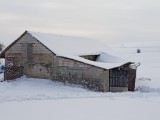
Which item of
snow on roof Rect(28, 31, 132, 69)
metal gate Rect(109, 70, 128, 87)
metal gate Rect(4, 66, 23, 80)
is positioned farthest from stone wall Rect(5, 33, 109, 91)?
metal gate Rect(109, 70, 128, 87)

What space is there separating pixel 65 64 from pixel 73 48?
443 centimetres

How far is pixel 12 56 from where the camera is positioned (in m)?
25.3

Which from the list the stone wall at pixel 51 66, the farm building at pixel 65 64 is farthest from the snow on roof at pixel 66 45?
the stone wall at pixel 51 66

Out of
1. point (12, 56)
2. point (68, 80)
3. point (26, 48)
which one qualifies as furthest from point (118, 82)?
point (12, 56)

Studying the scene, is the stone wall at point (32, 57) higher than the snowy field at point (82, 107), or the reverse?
the stone wall at point (32, 57)

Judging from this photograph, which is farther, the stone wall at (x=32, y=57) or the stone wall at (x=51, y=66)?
the stone wall at (x=32, y=57)

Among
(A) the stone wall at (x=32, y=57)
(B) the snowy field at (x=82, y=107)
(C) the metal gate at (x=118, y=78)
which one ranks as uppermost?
(A) the stone wall at (x=32, y=57)

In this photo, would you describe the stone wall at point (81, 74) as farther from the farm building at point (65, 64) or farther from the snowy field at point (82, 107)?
the snowy field at point (82, 107)

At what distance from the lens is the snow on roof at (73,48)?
2235cm

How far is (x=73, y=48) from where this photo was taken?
25.7m

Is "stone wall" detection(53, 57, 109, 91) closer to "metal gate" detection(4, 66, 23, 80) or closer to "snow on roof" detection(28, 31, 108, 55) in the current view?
"snow on roof" detection(28, 31, 108, 55)

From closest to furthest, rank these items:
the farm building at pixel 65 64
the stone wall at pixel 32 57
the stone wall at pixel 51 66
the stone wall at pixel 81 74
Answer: the stone wall at pixel 81 74
the stone wall at pixel 51 66
the farm building at pixel 65 64
the stone wall at pixel 32 57

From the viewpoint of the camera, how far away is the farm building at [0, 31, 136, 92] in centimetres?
2000

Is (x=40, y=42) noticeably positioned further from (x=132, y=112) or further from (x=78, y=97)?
(x=132, y=112)
